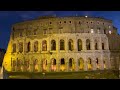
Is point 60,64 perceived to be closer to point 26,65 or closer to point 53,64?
point 53,64

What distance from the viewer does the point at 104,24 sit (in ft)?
75.1

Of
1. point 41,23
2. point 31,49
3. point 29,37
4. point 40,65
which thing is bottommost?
point 40,65

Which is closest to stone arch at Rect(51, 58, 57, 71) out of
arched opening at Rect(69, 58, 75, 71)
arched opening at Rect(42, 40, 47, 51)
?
arched opening at Rect(42, 40, 47, 51)

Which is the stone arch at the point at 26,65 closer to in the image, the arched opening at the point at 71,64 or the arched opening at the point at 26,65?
the arched opening at the point at 26,65

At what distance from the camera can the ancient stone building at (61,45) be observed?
21750 mm

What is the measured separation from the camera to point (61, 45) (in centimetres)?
2227

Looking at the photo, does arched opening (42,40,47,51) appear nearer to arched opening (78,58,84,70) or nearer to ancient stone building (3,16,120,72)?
ancient stone building (3,16,120,72)

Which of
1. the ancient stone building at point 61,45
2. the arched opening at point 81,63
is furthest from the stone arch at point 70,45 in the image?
the arched opening at point 81,63

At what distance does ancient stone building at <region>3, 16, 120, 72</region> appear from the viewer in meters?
21.8

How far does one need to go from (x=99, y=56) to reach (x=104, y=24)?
3.83 m
